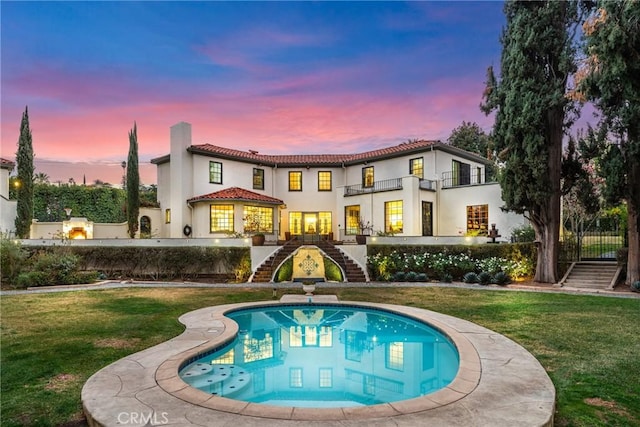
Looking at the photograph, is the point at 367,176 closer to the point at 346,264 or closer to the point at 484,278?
the point at 346,264

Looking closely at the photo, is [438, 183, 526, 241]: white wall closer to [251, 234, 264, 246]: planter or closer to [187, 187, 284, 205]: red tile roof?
[187, 187, 284, 205]: red tile roof

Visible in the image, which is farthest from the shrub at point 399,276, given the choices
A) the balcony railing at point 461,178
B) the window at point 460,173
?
the window at point 460,173

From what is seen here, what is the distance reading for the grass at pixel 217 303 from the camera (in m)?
4.72

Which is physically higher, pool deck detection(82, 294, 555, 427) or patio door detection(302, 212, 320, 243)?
patio door detection(302, 212, 320, 243)

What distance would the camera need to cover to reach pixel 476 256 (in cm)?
1808

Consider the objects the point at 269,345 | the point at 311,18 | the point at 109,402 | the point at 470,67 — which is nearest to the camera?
the point at 109,402

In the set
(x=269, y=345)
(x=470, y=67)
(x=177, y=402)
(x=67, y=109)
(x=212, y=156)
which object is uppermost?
(x=470, y=67)

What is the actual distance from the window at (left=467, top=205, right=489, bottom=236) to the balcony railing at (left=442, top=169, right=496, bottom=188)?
6.27 feet

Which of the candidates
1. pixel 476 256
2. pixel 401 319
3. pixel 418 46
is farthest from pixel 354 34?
pixel 401 319

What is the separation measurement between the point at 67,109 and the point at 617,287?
30012 millimetres

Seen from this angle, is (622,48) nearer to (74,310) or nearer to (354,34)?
(354,34)

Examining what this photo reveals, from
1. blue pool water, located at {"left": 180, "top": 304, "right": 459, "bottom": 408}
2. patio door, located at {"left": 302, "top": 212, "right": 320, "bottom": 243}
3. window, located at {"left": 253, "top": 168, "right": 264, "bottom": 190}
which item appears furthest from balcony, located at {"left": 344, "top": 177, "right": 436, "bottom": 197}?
blue pool water, located at {"left": 180, "top": 304, "right": 459, "bottom": 408}

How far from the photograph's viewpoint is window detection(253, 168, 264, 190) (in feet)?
86.6

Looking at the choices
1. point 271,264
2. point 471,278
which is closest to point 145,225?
point 271,264
